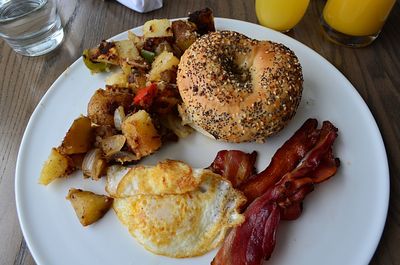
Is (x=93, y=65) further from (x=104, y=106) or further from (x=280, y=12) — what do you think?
(x=280, y=12)

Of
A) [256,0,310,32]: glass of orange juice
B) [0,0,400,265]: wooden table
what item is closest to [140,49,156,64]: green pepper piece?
[0,0,400,265]: wooden table

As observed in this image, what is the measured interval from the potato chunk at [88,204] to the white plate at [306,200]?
0.09 feet

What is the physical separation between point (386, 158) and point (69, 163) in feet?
3.35

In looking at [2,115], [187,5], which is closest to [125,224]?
[2,115]

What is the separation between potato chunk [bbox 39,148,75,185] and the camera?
4.18 feet

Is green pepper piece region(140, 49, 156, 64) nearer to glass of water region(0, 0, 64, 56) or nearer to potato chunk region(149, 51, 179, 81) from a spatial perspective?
potato chunk region(149, 51, 179, 81)

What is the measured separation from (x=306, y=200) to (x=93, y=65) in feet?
3.01

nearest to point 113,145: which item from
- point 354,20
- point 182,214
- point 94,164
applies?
point 94,164

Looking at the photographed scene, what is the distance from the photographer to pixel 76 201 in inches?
48.4

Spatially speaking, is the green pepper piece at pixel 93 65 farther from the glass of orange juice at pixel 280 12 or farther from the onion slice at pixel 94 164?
the glass of orange juice at pixel 280 12

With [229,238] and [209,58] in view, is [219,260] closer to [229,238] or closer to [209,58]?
[229,238]

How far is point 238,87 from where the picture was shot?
1283 millimetres

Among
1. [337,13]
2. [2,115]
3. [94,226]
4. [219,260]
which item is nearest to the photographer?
[219,260]

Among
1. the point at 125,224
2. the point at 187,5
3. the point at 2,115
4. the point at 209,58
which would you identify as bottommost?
the point at 2,115
